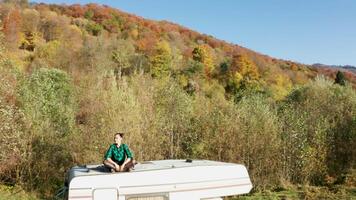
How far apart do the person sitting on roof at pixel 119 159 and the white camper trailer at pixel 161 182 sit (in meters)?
0.22

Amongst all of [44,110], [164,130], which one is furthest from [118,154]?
[44,110]

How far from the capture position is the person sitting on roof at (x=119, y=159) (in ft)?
37.1

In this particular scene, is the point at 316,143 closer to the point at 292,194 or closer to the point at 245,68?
the point at 292,194

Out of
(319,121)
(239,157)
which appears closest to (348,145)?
(319,121)

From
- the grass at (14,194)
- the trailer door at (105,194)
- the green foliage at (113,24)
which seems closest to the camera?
the trailer door at (105,194)

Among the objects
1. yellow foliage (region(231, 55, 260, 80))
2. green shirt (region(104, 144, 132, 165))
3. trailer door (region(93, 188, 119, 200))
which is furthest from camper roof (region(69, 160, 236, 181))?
yellow foliage (region(231, 55, 260, 80))

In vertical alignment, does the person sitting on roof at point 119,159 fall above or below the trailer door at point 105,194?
above

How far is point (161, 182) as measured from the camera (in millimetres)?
10891

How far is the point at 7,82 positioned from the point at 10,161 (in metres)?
5.08

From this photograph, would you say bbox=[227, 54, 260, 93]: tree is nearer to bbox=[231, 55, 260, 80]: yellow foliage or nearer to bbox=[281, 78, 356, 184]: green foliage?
bbox=[231, 55, 260, 80]: yellow foliage

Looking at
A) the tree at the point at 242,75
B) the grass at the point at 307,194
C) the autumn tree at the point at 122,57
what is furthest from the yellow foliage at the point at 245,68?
the grass at the point at 307,194

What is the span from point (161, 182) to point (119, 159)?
1.55 meters

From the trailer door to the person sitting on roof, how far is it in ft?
2.36

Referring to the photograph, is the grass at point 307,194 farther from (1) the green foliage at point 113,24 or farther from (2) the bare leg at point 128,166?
(1) the green foliage at point 113,24
